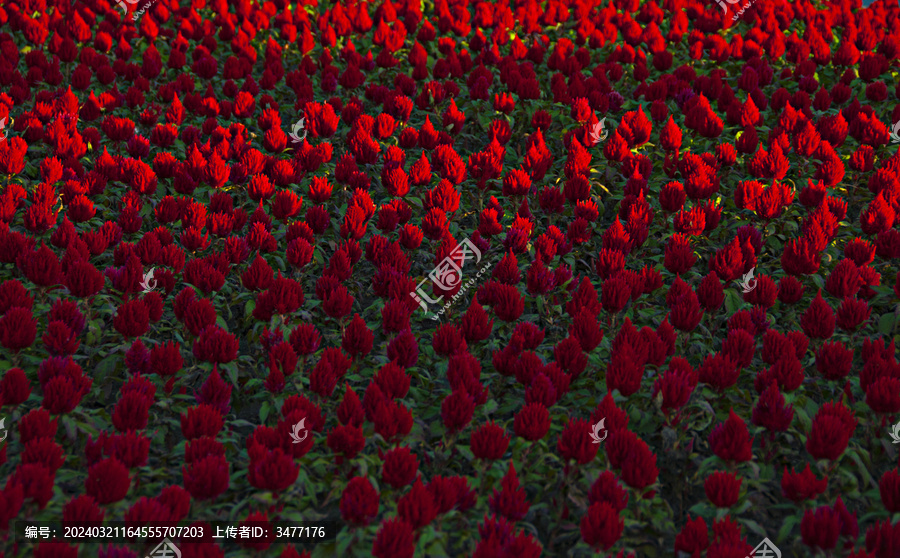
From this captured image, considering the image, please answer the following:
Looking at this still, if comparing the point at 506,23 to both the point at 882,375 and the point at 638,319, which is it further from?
the point at 882,375

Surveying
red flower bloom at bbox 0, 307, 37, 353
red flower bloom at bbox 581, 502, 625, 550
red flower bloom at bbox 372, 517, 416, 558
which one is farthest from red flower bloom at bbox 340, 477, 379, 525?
red flower bloom at bbox 0, 307, 37, 353

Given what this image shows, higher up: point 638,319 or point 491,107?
point 491,107

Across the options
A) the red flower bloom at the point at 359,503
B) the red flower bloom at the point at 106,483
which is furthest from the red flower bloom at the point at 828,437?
the red flower bloom at the point at 106,483

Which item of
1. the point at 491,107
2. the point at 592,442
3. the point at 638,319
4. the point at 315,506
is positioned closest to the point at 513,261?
the point at 638,319

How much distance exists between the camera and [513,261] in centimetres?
459

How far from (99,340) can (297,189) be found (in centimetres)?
217

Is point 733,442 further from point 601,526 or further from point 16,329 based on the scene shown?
point 16,329

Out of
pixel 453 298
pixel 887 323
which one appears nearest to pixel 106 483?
pixel 453 298

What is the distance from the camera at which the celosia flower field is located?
3.19m

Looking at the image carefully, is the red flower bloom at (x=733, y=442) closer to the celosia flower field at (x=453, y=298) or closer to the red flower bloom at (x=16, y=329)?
the celosia flower field at (x=453, y=298)

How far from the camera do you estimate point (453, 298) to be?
4777mm

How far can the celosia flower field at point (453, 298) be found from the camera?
3.19m

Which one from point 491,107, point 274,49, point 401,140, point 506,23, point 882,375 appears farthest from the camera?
point 506,23

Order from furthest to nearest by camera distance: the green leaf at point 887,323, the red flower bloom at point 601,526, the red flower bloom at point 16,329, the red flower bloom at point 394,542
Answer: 1. the green leaf at point 887,323
2. the red flower bloom at point 16,329
3. the red flower bloom at point 601,526
4. the red flower bloom at point 394,542
